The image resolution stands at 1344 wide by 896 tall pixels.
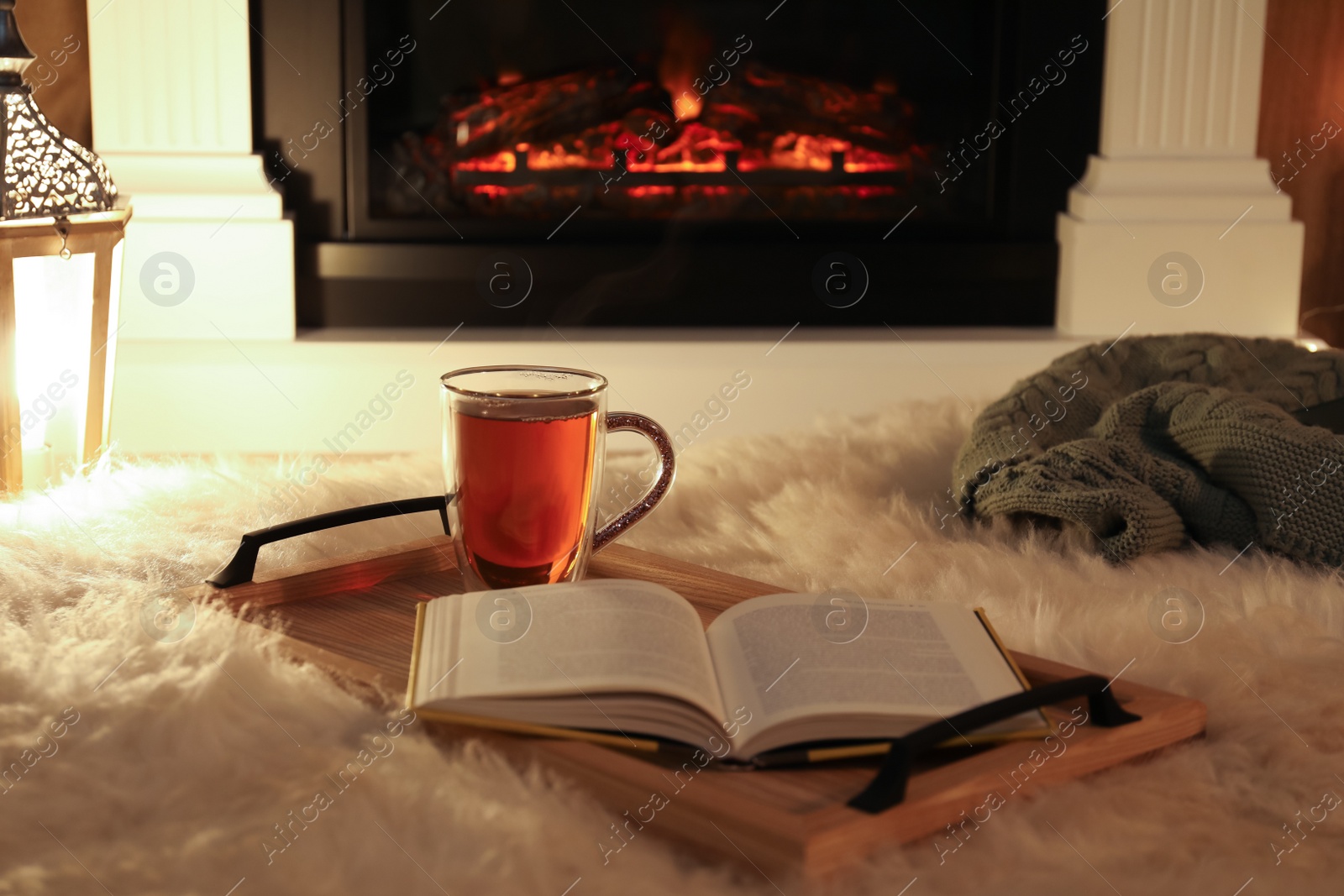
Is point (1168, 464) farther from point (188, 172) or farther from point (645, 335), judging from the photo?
point (188, 172)

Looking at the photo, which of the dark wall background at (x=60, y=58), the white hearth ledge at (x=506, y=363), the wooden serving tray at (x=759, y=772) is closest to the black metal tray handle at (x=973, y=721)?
the wooden serving tray at (x=759, y=772)

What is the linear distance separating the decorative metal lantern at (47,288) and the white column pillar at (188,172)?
56 centimetres

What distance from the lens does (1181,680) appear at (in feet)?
2.56

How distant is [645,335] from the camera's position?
7.06 ft

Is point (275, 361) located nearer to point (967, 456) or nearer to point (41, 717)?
point (967, 456)

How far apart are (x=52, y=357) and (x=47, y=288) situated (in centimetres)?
8

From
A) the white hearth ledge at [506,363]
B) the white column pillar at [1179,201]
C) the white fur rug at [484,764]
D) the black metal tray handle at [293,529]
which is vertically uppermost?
the white column pillar at [1179,201]

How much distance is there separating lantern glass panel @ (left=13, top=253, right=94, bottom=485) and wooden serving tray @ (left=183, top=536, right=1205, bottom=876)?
71 centimetres

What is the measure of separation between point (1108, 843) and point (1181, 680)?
22 centimetres

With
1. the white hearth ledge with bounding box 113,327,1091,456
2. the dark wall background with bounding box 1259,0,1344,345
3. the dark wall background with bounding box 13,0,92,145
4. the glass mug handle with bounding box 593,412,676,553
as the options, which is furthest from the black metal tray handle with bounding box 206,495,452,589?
the dark wall background with bounding box 1259,0,1344,345

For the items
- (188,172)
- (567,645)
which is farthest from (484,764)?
(188,172)

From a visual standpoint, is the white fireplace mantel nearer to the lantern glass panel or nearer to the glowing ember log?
the glowing ember log

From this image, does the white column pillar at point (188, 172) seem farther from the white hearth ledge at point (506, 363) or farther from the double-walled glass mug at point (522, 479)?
the double-walled glass mug at point (522, 479)

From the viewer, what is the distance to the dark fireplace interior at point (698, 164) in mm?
2145
